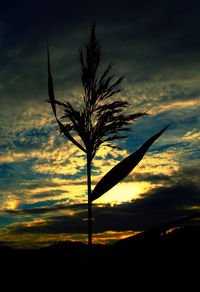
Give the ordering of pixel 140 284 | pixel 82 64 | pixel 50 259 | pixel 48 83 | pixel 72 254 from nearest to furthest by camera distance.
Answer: pixel 140 284, pixel 48 83, pixel 82 64, pixel 50 259, pixel 72 254

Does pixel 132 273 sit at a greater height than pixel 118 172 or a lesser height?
lesser

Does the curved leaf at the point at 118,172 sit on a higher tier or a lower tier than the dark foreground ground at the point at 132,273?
higher

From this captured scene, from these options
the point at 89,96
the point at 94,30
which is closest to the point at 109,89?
the point at 89,96

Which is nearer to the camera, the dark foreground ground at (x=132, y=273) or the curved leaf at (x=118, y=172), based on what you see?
the curved leaf at (x=118, y=172)

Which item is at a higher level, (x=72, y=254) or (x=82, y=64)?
(x=82, y=64)

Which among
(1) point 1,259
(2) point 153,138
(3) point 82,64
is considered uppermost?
(3) point 82,64

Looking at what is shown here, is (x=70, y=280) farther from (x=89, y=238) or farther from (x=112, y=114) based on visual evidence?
(x=112, y=114)

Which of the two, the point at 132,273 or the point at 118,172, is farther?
the point at 132,273

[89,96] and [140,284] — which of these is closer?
[140,284]

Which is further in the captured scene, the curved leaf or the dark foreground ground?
the dark foreground ground

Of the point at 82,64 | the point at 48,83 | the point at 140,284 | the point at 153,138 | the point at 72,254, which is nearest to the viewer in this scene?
the point at 153,138

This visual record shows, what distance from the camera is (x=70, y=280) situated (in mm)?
3271

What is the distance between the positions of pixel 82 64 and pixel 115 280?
8.88 ft

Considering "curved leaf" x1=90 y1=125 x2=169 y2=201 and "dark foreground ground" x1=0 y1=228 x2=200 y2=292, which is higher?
"curved leaf" x1=90 y1=125 x2=169 y2=201
